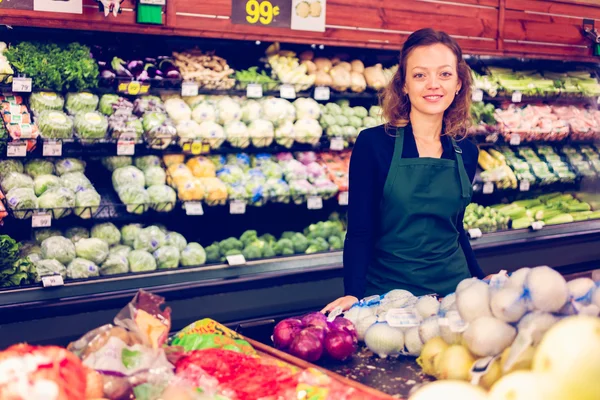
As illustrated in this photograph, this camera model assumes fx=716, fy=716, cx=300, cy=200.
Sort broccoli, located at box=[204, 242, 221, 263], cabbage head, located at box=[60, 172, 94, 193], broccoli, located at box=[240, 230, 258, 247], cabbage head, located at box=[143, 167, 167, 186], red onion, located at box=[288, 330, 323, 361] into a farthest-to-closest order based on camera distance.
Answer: broccoli, located at box=[240, 230, 258, 247]
broccoli, located at box=[204, 242, 221, 263]
cabbage head, located at box=[143, 167, 167, 186]
cabbage head, located at box=[60, 172, 94, 193]
red onion, located at box=[288, 330, 323, 361]

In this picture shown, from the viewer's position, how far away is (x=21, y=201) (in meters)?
3.71

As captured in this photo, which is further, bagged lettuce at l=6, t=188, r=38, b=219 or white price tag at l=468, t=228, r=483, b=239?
white price tag at l=468, t=228, r=483, b=239

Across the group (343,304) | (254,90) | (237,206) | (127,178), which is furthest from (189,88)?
(343,304)

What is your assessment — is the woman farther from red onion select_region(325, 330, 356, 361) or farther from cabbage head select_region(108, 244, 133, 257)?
cabbage head select_region(108, 244, 133, 257)

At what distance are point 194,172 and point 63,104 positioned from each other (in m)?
0.88

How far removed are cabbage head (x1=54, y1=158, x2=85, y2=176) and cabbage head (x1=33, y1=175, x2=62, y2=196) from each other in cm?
12

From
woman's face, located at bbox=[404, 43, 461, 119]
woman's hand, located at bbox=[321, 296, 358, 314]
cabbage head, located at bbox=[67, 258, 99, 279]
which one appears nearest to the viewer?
woman's hand, located at bbox=[321, 296, 358, 314]

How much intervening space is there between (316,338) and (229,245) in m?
2.65

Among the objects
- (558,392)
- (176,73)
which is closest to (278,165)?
(176,73)

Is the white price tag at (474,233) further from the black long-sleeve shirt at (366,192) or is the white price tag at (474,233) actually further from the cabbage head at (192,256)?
the black long-sleeve shirt at (366,192)

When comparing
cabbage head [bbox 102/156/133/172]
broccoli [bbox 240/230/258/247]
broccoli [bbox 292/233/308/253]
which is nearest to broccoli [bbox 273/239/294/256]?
broccoli [bbox 292/233/308/253]

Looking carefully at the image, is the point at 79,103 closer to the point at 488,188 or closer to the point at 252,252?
the point at 252,252

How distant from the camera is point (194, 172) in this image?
14.6 feet

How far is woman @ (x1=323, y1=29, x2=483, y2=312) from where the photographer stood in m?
2.67
